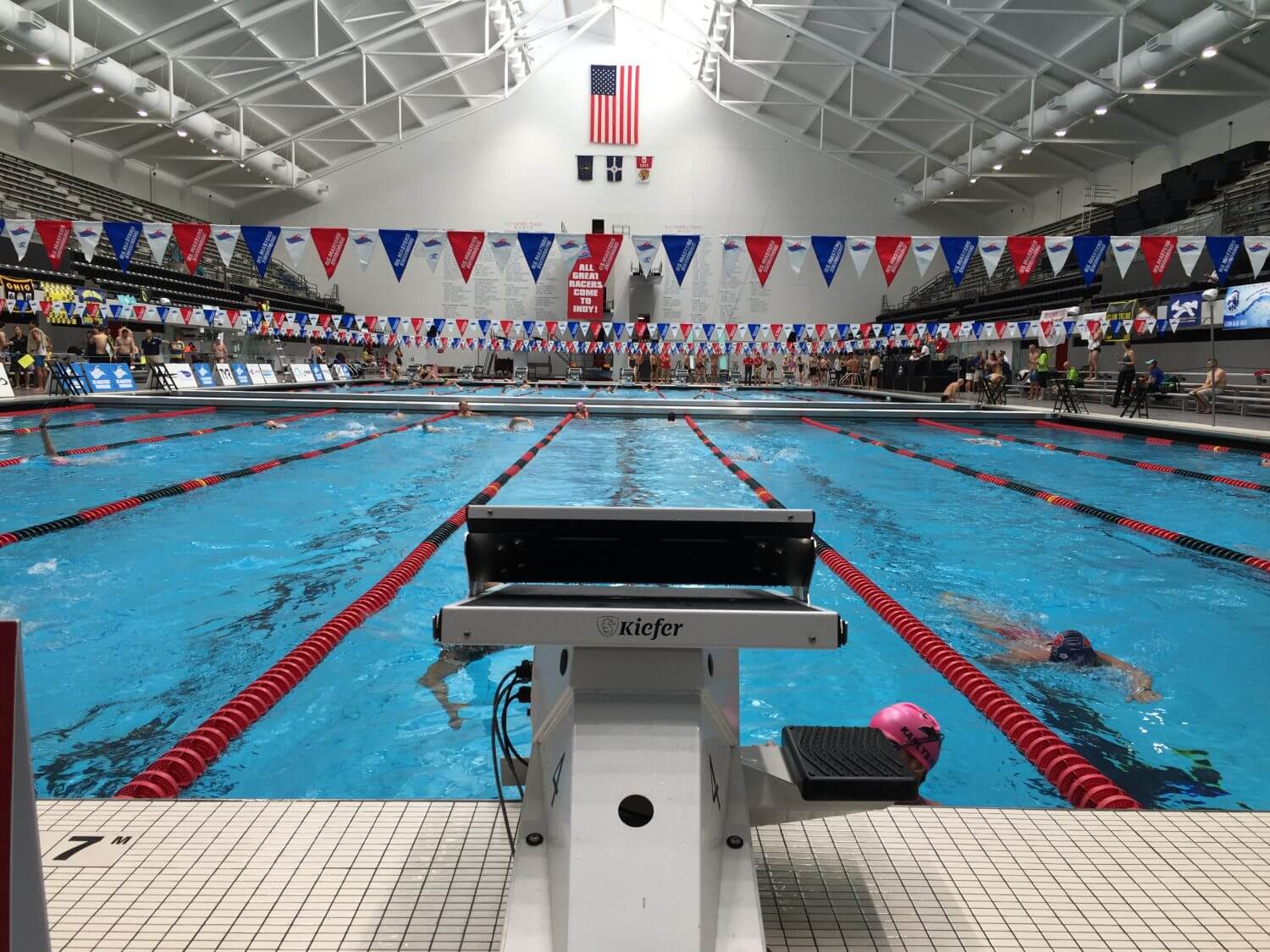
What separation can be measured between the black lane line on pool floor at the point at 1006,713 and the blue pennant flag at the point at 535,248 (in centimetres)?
1183

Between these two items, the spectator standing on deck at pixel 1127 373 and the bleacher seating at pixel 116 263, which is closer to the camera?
the spectator standing on deck at pixel 1127 373

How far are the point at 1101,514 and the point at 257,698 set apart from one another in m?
5.40

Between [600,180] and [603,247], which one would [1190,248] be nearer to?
[603,247]

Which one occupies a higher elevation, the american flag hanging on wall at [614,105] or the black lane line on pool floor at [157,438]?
the american flag hanging on wall at [614,105]

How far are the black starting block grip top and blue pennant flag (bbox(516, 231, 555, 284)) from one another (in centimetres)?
1406

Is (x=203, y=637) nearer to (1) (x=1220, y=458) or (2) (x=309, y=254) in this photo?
(1) (x=1220, y=458)

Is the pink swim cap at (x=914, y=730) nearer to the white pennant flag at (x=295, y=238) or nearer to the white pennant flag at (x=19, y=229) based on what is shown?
the white pennant flag at (x=295, y=238)

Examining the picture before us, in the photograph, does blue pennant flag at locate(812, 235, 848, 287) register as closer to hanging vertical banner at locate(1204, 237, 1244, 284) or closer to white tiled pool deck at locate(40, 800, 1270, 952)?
hanging vertical banner at locate(1204, 237, 1244, 284)

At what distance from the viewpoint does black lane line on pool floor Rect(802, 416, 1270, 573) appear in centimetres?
466

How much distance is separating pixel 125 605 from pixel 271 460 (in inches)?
178

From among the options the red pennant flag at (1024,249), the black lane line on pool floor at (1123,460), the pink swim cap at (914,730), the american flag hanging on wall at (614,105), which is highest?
the american flag hanging on wall at (614,105)

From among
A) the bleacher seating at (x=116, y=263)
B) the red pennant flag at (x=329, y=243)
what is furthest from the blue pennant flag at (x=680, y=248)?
the bleacher seating at (x=116, y=263)

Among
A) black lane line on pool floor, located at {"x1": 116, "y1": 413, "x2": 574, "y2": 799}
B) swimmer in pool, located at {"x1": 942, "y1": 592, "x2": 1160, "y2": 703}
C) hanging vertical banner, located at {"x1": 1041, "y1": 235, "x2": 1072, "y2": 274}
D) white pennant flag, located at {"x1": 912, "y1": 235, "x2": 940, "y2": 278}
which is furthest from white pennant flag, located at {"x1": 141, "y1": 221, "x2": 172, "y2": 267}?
swimmer in pool, located at {"x1": 942, "y1": 592, "x2": 1160, "y2": 703}

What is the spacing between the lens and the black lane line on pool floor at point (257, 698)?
204cm
